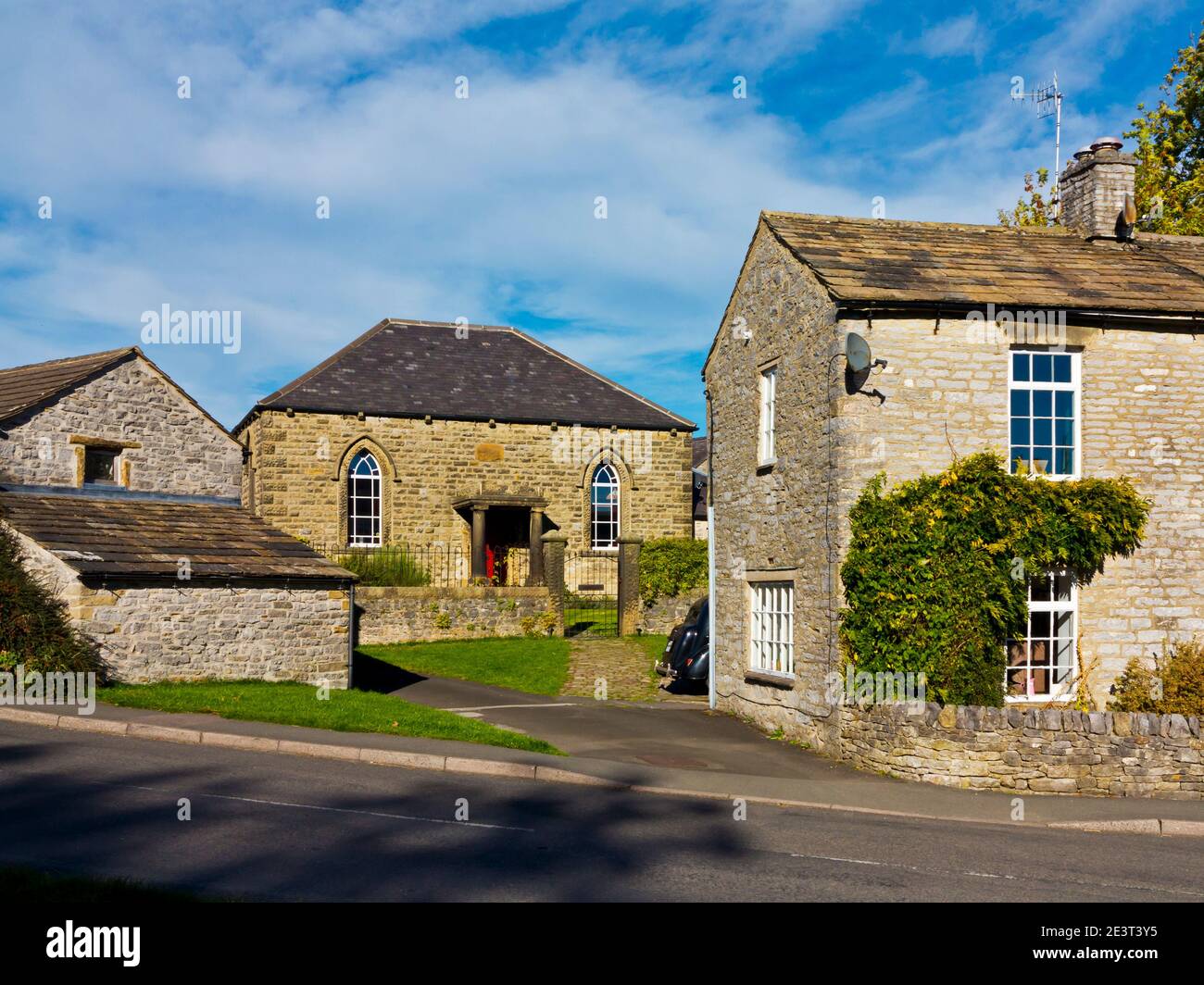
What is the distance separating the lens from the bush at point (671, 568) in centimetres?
2750

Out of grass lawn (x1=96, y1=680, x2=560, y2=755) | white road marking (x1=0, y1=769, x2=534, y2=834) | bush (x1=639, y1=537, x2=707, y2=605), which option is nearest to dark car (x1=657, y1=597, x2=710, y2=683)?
grass lawn (x1=96, y1=680, x2=560, y2=755)

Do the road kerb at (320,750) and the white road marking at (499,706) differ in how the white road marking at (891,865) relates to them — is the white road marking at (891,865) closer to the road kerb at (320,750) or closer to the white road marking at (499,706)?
the road kerb at (320,750)

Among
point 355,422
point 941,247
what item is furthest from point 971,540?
point 355,422

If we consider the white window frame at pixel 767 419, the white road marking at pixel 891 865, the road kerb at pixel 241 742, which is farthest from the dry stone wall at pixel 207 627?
the white road marking at pixel 891 865

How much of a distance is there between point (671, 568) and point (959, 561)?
1401 cm

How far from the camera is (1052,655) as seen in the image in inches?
586

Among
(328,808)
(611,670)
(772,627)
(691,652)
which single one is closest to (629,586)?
(611,670)

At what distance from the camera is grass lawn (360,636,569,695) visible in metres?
22.0

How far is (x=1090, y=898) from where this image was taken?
7.85 m

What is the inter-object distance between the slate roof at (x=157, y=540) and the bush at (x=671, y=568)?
9607 millimetres

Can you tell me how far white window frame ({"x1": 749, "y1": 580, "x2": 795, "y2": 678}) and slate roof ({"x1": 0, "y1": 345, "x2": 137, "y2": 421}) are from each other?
45.8ft

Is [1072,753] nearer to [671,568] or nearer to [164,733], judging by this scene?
[164,733]
